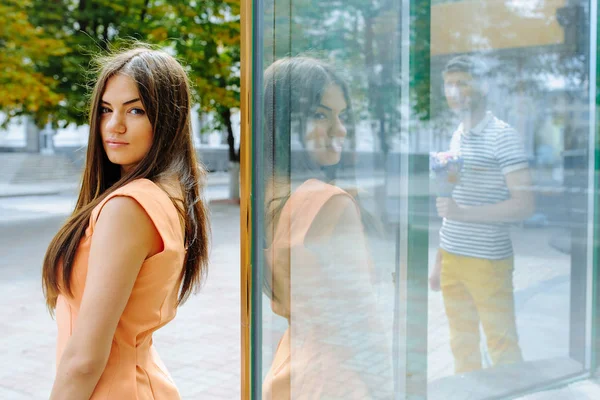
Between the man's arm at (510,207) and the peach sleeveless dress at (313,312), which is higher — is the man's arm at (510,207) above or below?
above

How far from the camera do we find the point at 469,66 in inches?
87.5

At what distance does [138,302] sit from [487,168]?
113 centimetres

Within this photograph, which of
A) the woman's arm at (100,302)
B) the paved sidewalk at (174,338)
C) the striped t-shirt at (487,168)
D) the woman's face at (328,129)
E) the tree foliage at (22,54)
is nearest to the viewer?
the woman's arm at (100,302)

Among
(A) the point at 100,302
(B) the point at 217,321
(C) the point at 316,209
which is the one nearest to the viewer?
(A) the point at 100,302

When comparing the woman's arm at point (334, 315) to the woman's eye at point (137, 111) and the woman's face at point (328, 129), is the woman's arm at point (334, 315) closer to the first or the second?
the woman's face at point (328, 129)

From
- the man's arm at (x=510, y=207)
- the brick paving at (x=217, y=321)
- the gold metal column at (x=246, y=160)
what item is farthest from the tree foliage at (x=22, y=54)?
the man's arm at (x=510, y=207)

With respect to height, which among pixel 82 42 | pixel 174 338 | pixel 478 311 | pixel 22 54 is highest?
pixel 82 42

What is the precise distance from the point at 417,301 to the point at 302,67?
2.69 ft

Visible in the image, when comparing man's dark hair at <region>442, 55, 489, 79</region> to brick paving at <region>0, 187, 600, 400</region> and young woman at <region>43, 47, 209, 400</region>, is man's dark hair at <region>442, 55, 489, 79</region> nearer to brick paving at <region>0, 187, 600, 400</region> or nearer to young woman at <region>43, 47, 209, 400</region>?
brick paving at <region>0, 187, 600, 400</region>

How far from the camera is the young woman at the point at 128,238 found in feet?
5.07

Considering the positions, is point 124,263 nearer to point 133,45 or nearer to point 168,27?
point 133,45

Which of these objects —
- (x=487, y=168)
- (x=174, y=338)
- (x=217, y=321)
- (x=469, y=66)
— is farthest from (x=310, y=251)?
(x=217, y=321)

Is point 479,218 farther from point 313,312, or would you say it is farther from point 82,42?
point 82,42

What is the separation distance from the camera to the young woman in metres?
1.54
